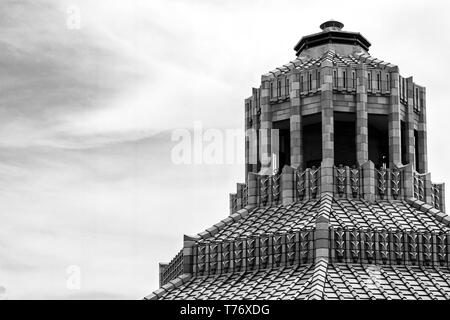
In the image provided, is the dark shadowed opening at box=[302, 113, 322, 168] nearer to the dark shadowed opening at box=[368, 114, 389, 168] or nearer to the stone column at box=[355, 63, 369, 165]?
the stone column at box=[355, 63, 369, 165]

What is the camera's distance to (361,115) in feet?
349

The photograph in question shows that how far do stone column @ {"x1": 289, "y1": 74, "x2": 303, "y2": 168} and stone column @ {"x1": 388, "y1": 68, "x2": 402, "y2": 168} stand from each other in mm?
8009

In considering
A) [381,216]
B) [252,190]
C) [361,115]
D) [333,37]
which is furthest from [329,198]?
[333,37]

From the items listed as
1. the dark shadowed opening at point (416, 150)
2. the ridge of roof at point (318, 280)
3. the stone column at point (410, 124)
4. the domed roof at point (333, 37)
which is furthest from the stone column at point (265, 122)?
the ridge of roof at point (318, 280)

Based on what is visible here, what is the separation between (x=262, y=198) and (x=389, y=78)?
15.6 meters

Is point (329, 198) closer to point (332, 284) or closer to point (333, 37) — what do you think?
point (332, 284)

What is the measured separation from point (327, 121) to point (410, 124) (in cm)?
865

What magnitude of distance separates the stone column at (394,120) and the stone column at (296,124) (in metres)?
8.01

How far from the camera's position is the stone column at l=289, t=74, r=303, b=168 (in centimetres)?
10675

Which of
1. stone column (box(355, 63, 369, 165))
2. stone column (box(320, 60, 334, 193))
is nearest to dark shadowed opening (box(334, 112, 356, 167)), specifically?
stone column (box(355, 63, 369, 165))

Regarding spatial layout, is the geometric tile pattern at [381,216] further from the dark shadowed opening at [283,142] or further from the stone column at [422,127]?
the dark shadowed opening at [283,142]

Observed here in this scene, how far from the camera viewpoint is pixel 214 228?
10350 centimetres
